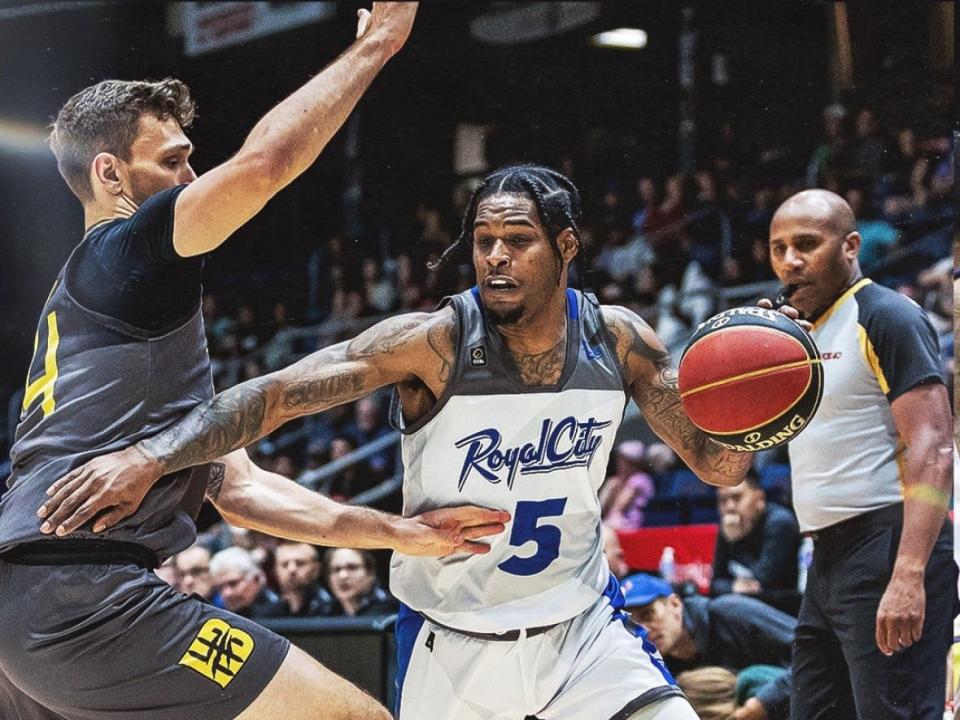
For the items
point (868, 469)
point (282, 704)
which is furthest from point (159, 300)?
point (868, 469)

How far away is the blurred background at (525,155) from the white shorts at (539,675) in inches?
89.4

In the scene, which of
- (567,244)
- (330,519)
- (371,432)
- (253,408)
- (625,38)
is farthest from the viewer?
(371,432)

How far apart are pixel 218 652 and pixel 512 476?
893 millimetres

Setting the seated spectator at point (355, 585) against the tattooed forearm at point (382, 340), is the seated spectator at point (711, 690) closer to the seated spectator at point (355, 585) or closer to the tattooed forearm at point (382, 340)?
the seated spectator at point (355, 585)

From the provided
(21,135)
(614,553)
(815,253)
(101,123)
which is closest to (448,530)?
(101,123)

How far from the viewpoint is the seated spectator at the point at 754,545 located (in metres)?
4.97

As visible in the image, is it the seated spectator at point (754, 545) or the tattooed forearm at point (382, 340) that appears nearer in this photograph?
the tattooed forearm at point (382, 340)

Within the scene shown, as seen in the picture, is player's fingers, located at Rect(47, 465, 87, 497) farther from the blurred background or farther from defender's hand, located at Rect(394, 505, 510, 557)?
the blurred background

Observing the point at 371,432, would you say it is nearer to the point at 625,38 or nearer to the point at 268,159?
the point at 625,38

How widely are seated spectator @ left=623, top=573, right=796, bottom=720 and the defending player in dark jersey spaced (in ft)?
6.68

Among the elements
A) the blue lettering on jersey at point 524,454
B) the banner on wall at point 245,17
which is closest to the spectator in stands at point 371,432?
the banner on wall at point 245,17

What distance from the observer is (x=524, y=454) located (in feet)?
10.2

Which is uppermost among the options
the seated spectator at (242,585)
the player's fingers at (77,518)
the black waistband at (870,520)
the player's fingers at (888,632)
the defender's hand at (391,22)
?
the defender's hand at (391,22)

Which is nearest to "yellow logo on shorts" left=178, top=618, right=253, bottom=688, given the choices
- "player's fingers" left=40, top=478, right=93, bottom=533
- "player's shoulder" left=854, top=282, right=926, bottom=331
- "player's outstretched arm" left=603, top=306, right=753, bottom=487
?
"player's fingers" left=40, top=478, right=93, bottom=533
